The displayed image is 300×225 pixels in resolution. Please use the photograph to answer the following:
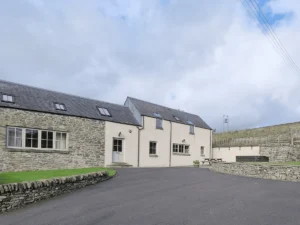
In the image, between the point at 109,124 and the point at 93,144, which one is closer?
the point at 93,144

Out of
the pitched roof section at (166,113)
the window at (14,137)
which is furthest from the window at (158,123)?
the window at (14,137)

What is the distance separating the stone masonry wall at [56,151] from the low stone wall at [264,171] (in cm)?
902

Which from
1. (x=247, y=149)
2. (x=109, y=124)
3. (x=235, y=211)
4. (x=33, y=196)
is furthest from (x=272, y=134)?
(x=33, y=196)

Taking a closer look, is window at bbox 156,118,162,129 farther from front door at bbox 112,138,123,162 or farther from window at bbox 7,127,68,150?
window at bbox 7,127,68,150

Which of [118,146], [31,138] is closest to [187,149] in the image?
[118,146]

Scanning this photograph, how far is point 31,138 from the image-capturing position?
16750 millimetres

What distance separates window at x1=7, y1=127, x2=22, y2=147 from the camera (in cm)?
1589

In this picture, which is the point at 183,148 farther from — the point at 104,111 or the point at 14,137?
the point at 14,137

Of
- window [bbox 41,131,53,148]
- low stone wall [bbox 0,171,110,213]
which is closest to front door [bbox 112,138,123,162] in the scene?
window [bbox 41,131,53,148]

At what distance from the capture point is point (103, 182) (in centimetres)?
1259

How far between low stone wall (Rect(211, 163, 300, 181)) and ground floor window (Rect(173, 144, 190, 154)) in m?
8.55

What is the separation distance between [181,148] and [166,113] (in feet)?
12.6

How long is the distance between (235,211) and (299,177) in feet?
29.0

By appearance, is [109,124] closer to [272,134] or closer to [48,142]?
[48,142]
